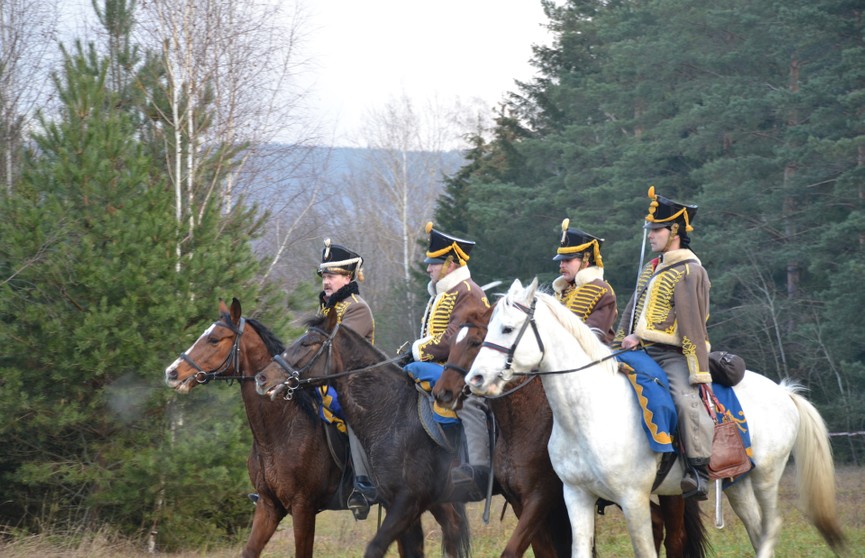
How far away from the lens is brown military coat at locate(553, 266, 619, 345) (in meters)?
8.91

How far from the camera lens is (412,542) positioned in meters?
8.96

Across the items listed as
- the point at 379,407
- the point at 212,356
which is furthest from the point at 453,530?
the point at 212,356

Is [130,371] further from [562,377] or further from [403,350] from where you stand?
[562,377]

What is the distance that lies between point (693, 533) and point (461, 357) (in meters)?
3.03

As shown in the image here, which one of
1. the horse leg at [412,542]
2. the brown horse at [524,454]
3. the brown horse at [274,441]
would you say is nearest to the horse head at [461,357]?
the brown horse at [524,454]

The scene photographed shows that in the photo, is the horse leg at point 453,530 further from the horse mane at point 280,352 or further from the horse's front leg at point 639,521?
the horse's front leg at point 639,521

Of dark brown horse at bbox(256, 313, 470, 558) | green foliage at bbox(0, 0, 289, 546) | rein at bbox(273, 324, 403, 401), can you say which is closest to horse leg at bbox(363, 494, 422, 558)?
dark brown horse at bbox(256, 313, 470, 558)

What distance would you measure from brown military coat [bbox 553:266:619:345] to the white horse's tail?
1730mm

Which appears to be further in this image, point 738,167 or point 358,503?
point 738,167

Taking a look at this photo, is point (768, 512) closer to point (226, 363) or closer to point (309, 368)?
point (309, 368)

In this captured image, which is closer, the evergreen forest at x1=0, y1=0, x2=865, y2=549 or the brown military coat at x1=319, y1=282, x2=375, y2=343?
the brown military coat at x1=319, y1=282, x2=375, y2=343

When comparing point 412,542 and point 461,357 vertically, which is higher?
point 461,357

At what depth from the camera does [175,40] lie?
15.2m

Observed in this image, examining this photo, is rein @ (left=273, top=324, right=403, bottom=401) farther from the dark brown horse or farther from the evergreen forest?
the evergreen forest
